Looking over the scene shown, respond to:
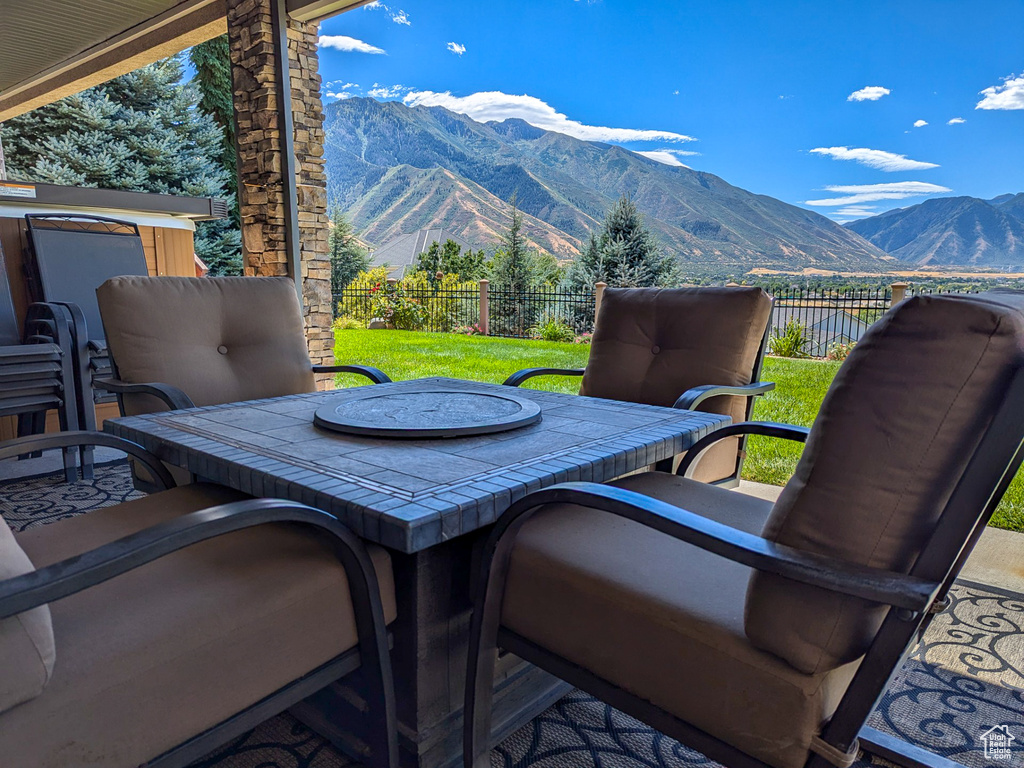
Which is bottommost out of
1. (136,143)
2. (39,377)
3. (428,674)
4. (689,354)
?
(428,674)

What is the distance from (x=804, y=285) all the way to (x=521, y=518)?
692 cm

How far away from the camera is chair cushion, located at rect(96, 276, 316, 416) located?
210 cm

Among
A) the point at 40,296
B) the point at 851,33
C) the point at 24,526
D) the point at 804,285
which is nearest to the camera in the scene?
the point at 24,526

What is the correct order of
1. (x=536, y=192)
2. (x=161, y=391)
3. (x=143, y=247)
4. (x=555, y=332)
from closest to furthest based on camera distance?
(x=161, y=391) → (x=143, y=247) → (x=555, y=332) → (x=536, y=192)

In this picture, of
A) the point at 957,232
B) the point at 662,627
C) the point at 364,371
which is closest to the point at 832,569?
the point at 662,627

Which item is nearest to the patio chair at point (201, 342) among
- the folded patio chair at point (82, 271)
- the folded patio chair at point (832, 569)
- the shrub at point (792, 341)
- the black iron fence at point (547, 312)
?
the folded patio chair at point (82, 271)

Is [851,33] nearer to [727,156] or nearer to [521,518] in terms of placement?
[727,156]

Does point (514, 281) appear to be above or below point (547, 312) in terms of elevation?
above

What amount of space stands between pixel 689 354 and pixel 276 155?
3796mm

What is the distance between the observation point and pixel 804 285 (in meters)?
7.02

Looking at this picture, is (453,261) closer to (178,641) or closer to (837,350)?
(837,350)

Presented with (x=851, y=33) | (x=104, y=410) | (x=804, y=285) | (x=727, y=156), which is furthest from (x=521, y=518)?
(x=727, y=156)

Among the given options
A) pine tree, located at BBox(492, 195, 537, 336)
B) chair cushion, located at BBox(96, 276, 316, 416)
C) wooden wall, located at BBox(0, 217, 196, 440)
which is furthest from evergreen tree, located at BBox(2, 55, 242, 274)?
chair cushion, located at BBox(96, 276, 316, 416)

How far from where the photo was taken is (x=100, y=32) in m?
5.62
